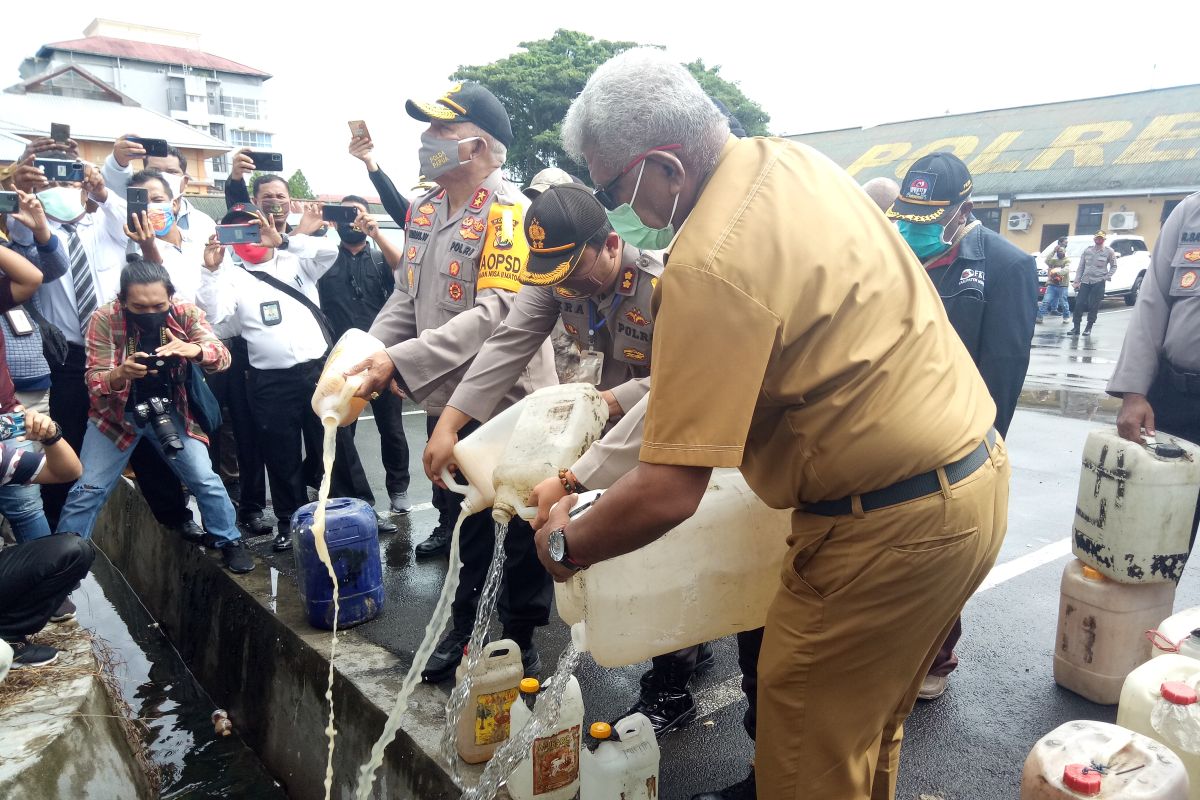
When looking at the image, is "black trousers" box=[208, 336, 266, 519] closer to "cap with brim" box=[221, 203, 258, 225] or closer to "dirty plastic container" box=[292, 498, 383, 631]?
"cap with brim" box=[221, 203, 258, 225]

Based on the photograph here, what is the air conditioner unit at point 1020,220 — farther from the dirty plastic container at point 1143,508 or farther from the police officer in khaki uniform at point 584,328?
the police officer in khaki uniform at point 584,328

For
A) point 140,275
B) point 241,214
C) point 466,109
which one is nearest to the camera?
point 466,109

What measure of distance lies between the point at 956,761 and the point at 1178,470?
4.00 feet

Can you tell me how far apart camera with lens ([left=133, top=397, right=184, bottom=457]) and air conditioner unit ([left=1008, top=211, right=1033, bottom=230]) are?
28.7m

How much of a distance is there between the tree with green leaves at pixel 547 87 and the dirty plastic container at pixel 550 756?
2335cm

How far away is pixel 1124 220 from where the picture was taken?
79.8 feet

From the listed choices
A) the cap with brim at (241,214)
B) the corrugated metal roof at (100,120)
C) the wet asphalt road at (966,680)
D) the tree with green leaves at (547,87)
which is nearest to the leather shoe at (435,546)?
the wet asphalt road at (966,680)

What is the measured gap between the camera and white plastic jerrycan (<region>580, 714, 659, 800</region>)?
7.36 feet

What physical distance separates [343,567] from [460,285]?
4.57 ft

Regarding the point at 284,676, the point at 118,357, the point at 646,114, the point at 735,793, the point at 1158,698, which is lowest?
the point at 284,676

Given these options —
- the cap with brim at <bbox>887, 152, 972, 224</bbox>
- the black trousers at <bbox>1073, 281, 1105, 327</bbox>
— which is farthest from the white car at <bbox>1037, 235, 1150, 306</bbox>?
the cap with brim at <bbox>887, 152, 972, 224</bbox>

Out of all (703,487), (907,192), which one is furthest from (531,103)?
(703,487)

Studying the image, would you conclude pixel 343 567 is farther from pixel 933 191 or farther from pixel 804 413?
pixel 933 191

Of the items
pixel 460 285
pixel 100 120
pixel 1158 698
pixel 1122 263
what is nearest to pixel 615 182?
pixel 460 285
